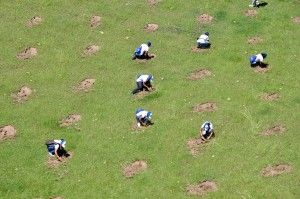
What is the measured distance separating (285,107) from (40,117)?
18.6m

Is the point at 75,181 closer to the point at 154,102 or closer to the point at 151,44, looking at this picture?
the point at 154,102

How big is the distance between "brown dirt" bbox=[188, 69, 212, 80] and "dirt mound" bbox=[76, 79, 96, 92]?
26.8ft

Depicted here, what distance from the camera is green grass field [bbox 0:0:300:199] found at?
33.7 metres

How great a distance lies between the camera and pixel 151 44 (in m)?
46.7

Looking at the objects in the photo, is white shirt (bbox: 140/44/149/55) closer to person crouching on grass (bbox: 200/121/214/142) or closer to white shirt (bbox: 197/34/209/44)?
white shirt (bbox: 197/34/209/44)

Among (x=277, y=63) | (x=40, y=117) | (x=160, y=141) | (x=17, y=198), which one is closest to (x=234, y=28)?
(x=277, y=63)

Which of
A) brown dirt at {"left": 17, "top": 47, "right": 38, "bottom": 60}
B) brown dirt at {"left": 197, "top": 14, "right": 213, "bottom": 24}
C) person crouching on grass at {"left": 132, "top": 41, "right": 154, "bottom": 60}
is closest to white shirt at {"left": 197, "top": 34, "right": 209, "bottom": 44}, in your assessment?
brown dirt at {"left": 197, "top": 14, "right": 213, "bottom": 24}

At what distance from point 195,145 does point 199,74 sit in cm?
882

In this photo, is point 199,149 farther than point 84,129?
No

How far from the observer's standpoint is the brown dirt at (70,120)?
39.2 metres

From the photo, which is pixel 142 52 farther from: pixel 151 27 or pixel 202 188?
pixel 202 188

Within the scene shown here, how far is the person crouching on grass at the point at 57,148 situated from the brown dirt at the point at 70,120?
121 inches

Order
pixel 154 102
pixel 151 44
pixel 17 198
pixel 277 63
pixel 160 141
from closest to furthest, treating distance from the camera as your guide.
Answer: pixel 17 198 < pixel 160 141 < pixel 154 102 < pixel 277 63 < pixel 151 44

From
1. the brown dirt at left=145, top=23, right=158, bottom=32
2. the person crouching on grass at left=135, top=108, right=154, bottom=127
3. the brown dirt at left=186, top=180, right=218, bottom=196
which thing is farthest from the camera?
the brown dirt at left=145, top=23, right=158, bottom=32
